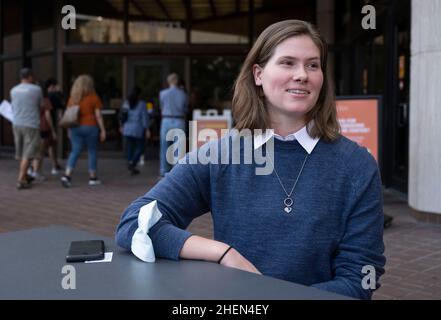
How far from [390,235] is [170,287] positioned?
16.4 ft

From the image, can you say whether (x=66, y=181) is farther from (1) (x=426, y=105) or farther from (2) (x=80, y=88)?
(1) (x=426, y=105)

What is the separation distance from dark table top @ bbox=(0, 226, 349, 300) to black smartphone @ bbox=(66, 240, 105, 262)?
0.03 meters

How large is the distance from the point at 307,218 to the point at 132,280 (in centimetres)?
60

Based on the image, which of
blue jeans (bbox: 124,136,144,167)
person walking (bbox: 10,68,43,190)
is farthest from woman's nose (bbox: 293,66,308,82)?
blue jeans (bbox: 124,136,144,167)

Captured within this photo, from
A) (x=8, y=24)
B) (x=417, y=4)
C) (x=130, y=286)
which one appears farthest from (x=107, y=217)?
(x=8, y=24)

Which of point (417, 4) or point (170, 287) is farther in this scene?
point (417, 4)

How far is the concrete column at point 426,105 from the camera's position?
672cm

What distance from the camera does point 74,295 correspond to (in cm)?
150

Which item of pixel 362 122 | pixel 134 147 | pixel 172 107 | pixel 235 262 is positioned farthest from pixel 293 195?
pixel 134 147

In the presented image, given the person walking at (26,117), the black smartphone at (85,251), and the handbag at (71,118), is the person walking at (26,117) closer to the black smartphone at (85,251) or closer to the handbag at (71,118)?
the handbag at (71,118)

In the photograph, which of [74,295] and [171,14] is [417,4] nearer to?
[74,295]

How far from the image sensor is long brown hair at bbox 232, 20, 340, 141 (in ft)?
6.67

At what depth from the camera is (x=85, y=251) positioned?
1880 mm

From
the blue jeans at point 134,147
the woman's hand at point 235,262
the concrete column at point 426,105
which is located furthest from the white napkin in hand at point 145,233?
the blue jeans at point 134,147
